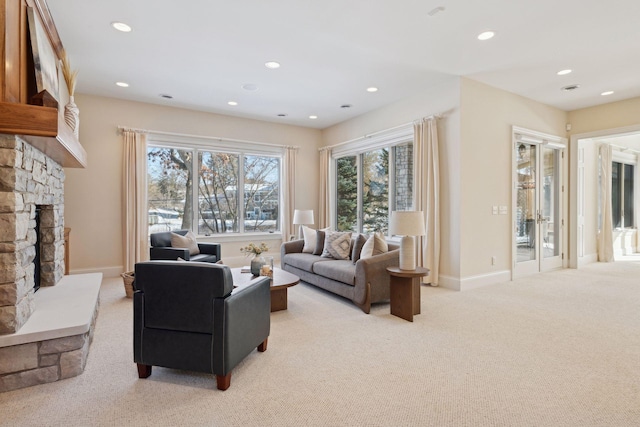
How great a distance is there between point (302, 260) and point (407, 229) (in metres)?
2.05

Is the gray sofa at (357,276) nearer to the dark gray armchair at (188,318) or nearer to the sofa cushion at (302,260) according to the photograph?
the sofa cushion at (302,260)

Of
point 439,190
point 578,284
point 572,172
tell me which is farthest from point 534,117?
point 578,284

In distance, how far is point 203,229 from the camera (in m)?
6.54

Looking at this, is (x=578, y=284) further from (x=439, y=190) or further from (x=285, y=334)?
(x=285, y=334)

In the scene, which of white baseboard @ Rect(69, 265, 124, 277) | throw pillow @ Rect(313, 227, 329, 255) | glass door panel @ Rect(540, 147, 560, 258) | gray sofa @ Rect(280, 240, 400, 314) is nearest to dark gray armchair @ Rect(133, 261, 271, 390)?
gray sofa @ Rect(280, 240, 400, 314)

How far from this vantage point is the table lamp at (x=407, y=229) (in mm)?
3441

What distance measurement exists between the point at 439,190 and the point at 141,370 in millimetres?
4303

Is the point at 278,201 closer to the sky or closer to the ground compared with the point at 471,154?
closer to the ground

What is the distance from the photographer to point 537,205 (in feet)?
19.5

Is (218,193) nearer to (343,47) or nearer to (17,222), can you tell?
(343,47)

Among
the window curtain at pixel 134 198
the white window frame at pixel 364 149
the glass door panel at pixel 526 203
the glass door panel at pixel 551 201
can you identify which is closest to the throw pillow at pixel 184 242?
the window curtain at pixel 134 198

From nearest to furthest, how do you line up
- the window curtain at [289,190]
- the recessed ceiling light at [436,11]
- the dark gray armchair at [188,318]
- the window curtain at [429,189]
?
the dark gray armchair at [188,318], the recessed ceiling light at [436,11], the window curtain at [429,189], the window curtain at [289,190]

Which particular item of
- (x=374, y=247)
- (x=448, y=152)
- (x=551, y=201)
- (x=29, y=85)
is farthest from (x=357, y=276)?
(x=551, y=201)

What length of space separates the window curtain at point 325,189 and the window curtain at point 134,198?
3.54m
